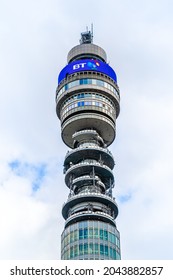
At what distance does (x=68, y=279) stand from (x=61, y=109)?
135m

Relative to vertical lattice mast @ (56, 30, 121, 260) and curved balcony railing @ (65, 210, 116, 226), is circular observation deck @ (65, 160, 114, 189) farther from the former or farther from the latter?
curved balcony railing @ (65, 210, 116, 226)

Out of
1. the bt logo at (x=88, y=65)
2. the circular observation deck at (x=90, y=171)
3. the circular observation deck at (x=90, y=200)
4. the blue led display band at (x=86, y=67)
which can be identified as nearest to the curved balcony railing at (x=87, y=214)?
the circular observation deck at (x=90, y=200)

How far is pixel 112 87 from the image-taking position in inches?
6403

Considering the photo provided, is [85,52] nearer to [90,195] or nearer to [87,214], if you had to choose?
[90,195]

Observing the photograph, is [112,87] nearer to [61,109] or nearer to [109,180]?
[61,109]

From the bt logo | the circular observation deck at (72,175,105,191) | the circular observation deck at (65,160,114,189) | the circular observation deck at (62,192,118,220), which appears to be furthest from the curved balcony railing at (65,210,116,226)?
the bt logo

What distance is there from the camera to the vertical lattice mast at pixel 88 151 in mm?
135625

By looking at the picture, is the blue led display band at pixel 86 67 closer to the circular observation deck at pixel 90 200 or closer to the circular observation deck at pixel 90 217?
the circular observation deck at pixel 90 200

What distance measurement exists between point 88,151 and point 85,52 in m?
37.9

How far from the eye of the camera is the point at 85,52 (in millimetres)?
170750

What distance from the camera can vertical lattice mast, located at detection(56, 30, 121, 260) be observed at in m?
136

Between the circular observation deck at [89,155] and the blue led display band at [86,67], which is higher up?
the blue led display band at [86,67]

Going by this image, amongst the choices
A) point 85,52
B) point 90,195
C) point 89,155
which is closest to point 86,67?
point 85,52

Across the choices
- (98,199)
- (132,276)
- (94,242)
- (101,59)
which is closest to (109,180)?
(98,199)
